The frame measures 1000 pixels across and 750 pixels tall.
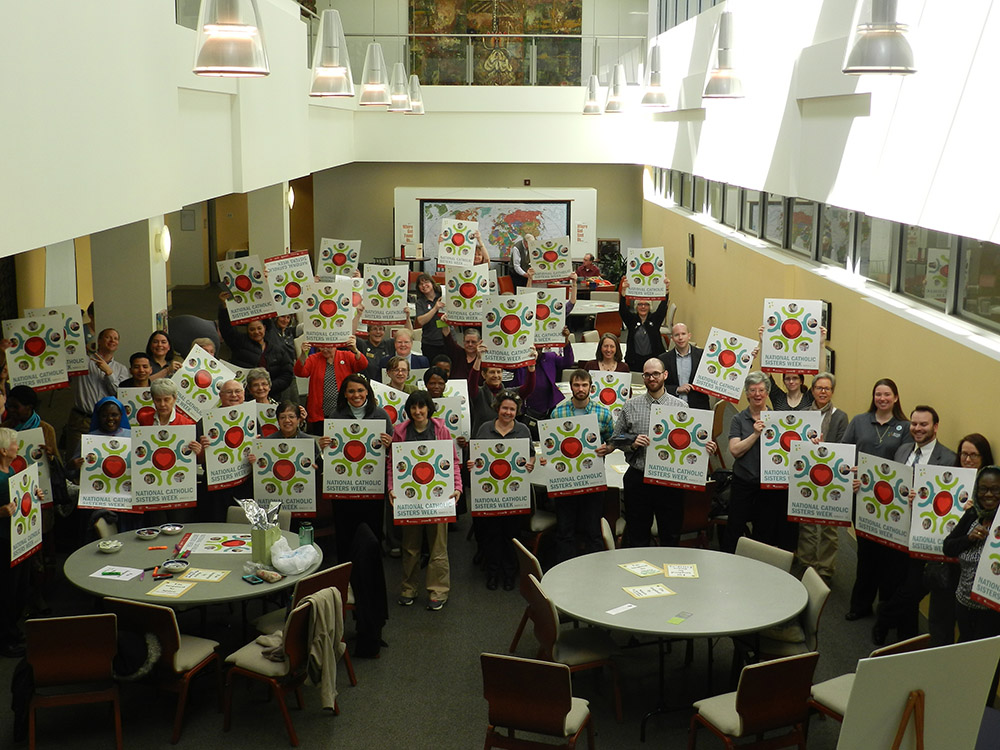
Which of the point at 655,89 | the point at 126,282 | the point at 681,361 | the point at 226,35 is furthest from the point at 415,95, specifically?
the point at 226,35

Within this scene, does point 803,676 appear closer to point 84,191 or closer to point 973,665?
point 973,665

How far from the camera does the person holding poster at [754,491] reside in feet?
26.8

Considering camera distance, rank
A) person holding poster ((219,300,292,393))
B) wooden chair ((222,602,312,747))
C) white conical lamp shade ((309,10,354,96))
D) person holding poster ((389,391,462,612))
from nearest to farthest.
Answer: wooden chair ((222,602,312,747)) → person holding poster ((389,391,462,612)) → white conical lamp shade ((309,10,354,96)) → person holding poster ((219,300,292,393))

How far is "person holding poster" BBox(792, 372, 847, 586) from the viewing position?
834 centimetres

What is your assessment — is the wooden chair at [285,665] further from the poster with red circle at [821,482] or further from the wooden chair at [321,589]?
the poster with red circle at [821,482]

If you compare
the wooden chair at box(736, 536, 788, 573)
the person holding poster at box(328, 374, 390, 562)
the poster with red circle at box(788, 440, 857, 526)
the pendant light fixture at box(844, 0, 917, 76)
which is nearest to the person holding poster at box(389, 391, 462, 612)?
the person holding poster at box(328, 374, 390, 562)

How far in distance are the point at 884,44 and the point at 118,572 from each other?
5.64m

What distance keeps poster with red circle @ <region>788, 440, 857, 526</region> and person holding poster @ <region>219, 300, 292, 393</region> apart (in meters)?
5.33

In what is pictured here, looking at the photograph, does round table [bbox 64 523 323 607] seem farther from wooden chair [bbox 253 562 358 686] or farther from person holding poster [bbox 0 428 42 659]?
person holding poster [bbox 0 428 42 659]

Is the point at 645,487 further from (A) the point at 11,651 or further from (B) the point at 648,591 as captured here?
(A) the point at 11,651

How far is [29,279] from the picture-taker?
15.2 m

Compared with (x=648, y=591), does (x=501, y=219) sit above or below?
above

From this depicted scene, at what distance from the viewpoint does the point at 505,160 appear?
21.7 meters

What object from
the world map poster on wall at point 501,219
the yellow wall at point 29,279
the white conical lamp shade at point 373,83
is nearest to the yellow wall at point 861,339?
the white conical lamp shade at point 373,83
